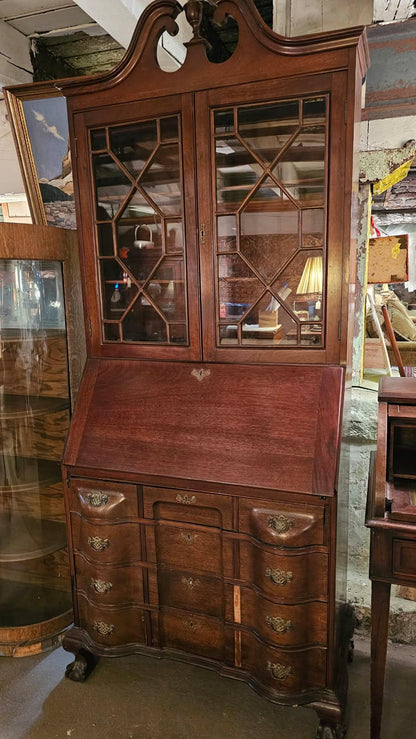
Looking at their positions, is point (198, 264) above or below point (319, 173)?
below

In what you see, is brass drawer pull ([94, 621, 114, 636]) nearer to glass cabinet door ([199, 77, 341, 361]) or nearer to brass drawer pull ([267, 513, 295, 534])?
brass drawer pull ([267, 513, 295, 534])

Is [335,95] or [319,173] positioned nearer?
[335,95]

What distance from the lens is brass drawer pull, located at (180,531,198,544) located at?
5.58 ft

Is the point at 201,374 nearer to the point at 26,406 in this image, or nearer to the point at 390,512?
the point at 390,512

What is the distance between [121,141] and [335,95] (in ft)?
2.52

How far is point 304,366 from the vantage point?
1638 millimetres

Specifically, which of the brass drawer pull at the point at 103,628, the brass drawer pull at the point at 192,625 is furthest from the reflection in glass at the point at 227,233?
the brass drawer pull at the point at 103,628

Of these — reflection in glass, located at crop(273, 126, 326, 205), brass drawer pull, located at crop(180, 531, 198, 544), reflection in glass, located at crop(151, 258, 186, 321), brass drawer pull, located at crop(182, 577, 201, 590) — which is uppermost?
reflection in glass, located at crop(273, 126, 326, 205)

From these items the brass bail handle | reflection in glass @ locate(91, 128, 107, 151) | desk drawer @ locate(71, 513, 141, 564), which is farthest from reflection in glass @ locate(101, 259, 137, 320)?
desk drawer @ locate(71, 513, 141, 564)

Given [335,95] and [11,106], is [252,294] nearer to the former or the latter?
[335,95]

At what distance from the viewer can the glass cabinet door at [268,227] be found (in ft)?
5.10

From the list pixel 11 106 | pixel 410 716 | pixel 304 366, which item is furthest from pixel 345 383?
pixel 11 106

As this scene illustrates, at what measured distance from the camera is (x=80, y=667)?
1.96 metres

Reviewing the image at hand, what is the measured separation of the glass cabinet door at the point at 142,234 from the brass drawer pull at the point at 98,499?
53 cm
